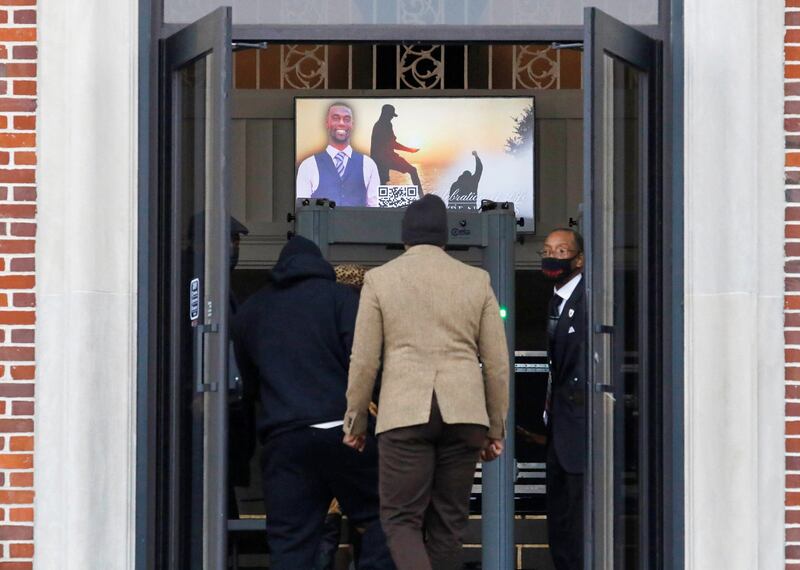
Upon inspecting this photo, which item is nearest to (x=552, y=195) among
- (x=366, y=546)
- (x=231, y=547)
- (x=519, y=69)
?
(x=519, y=69)

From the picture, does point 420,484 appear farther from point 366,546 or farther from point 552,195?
point 552,195

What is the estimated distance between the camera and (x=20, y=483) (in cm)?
636

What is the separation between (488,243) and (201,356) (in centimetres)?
212

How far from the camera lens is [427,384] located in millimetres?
6039

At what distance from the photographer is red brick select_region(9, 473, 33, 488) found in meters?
6.36

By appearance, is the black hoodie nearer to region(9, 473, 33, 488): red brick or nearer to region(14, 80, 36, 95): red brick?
region(9, 473, 33, 488): red brick

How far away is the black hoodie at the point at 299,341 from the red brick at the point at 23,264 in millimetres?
954

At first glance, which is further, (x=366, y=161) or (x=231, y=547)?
(x=366, y=161)

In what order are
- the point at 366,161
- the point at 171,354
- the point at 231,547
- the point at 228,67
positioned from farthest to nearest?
the point at 366,161 → the point at 231,547 → the point at 171,354 → the point at 228,67

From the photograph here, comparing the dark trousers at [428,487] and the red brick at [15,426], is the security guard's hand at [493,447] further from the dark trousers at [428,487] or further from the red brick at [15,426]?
the red brick at [15,426]

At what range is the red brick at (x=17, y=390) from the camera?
6.36 meters

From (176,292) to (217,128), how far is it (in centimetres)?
78

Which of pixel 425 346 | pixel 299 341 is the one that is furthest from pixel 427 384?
pixel 299 341

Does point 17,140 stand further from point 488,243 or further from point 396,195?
point 396,195
